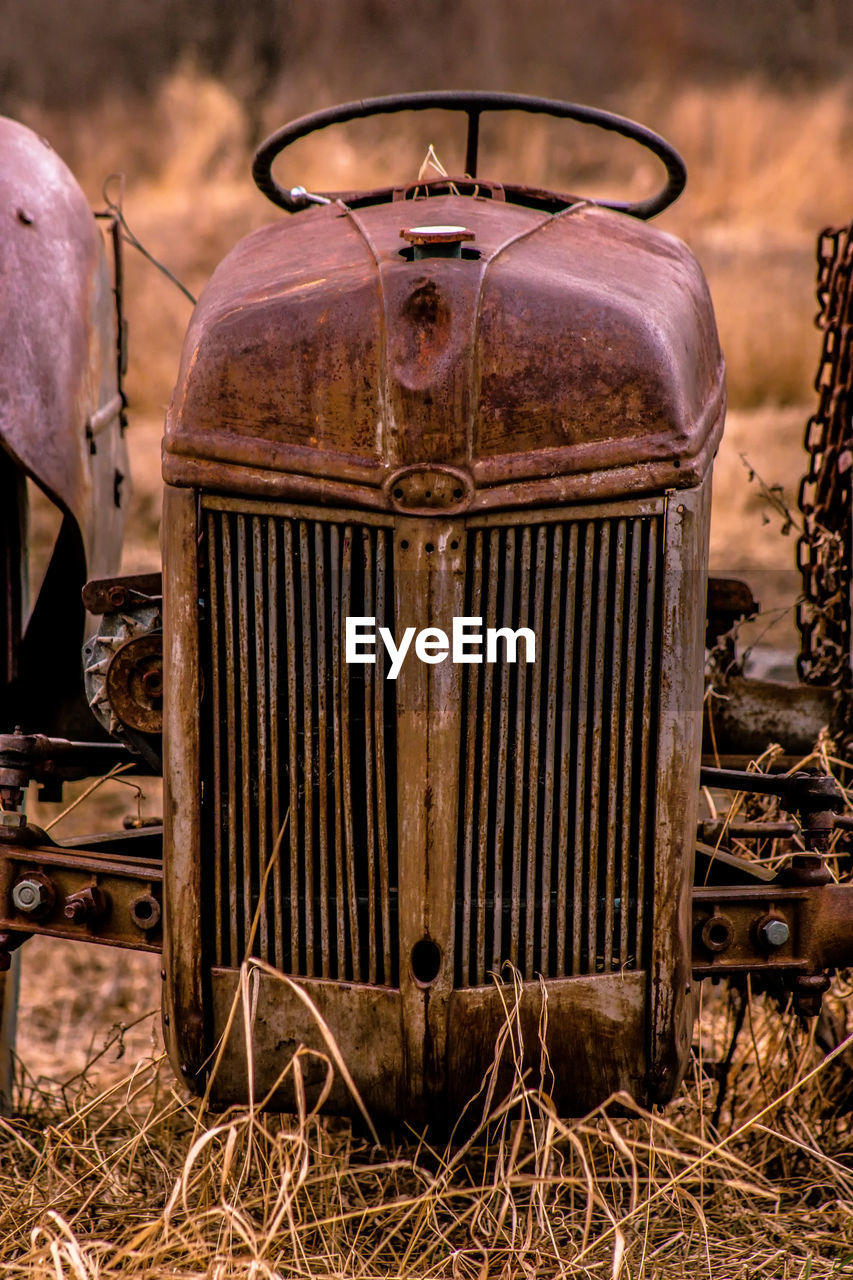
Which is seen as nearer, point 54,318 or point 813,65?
point 54,318

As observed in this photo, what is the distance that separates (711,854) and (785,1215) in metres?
0.66

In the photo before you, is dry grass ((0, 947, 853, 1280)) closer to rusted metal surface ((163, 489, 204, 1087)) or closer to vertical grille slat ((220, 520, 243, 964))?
rusted metal surface ((163, 489, 204, 1087))

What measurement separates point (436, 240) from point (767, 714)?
4.87ft

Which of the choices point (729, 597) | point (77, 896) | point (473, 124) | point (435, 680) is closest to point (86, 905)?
point (77, 896)

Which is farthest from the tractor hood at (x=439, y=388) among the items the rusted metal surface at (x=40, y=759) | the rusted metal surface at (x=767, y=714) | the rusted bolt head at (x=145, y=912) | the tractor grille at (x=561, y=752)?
the rusted metal surface at (x=767, y=714)

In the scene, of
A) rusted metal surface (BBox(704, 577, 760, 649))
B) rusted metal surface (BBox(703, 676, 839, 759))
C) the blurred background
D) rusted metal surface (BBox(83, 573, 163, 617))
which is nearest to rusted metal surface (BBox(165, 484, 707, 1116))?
rusted metal surface (BBox(83, 573, 163, 617))

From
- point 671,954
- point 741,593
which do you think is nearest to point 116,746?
point 671,954

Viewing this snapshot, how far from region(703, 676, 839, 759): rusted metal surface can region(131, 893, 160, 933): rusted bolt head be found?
1.38 metres

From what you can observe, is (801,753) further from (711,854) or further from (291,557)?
(291,557)

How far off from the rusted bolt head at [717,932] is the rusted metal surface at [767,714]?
941mm

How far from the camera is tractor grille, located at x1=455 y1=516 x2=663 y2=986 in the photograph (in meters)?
2.13

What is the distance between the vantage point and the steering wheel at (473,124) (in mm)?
3059

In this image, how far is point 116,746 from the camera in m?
2.64

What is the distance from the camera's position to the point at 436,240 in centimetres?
216
